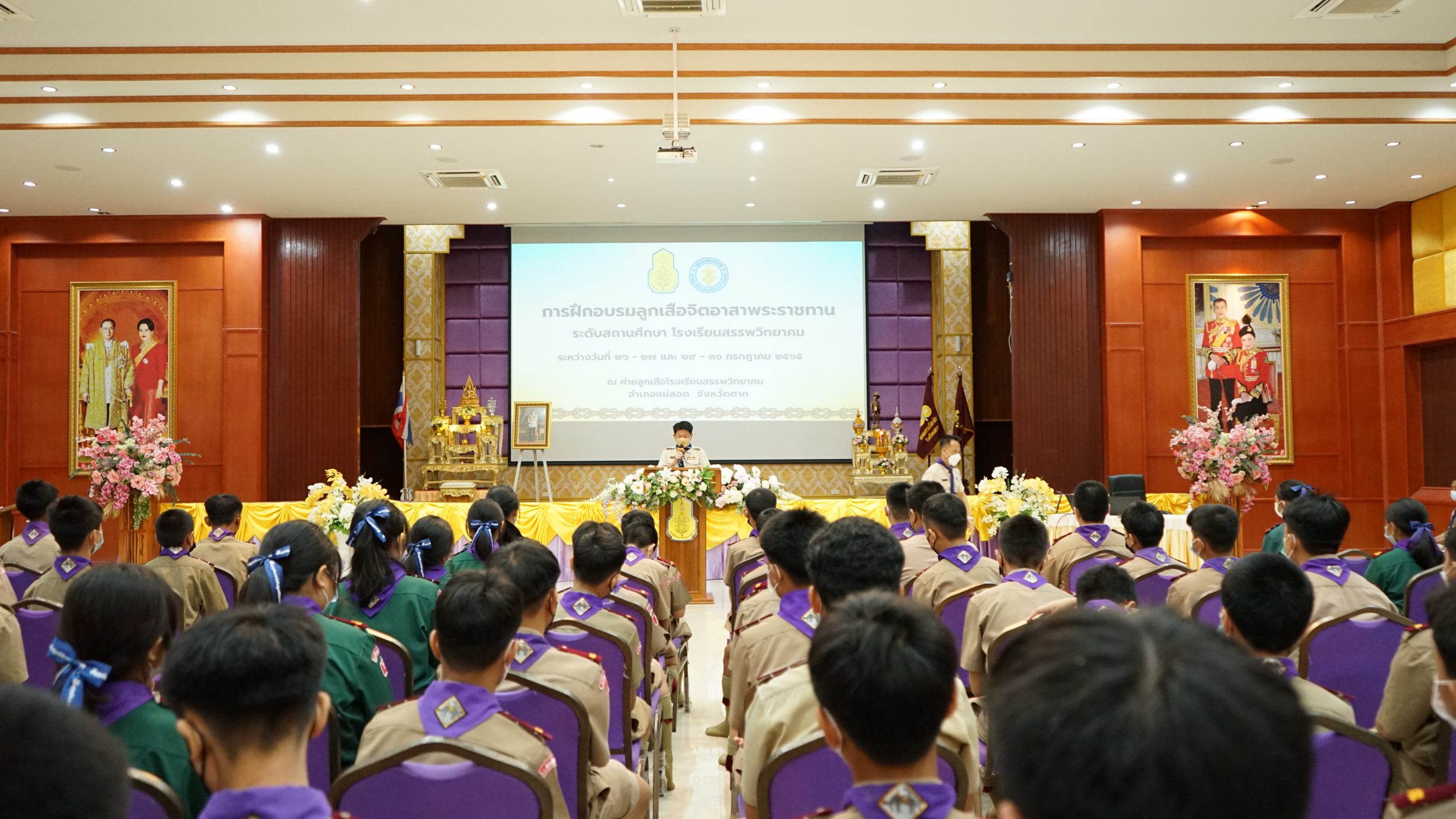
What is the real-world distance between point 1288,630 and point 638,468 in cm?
1135

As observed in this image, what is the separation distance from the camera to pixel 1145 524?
484 centimetres

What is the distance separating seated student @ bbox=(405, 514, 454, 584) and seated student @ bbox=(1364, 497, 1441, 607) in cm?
382

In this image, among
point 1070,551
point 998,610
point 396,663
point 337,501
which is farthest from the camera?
point 337,501

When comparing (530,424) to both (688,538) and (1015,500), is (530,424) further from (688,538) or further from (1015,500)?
(1015,500)

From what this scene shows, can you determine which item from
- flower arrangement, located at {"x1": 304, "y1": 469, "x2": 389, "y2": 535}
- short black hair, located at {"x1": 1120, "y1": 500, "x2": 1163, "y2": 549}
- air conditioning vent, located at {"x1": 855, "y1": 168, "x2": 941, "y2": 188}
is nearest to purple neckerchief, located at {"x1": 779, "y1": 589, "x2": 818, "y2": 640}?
short black hair, located at {"x1": 1120, "y1": 500, "x2": 1163, "y2": 549}

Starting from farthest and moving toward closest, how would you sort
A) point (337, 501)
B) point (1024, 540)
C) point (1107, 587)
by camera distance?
1. point (337, 501)
2. point (1024, 540)
3. point (1107, 587)

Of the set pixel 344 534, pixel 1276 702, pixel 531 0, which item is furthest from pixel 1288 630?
pixel 344 534

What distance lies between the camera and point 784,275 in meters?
13.2

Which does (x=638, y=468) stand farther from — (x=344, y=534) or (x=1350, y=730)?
(x=1350, y=730)

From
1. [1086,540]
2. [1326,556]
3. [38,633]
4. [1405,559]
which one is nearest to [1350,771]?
[1326,556]

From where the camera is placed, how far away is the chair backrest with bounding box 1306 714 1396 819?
1.98 m

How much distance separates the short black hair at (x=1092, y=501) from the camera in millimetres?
5301

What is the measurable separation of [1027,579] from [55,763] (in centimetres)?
301

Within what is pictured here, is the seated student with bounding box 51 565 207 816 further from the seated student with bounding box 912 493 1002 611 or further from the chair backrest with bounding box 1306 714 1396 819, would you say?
the seated student with bounding box 912 493 1002 611
